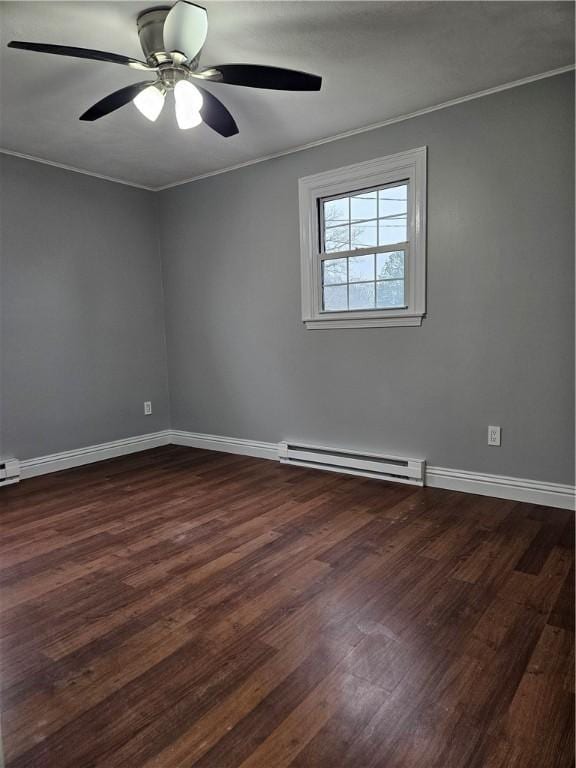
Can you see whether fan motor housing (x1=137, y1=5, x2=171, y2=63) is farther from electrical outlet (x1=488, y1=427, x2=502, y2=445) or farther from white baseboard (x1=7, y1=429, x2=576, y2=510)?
white baseboard (x1=7, y1=429, x2=576, y2=510)

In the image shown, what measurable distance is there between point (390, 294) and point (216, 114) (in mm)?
1603

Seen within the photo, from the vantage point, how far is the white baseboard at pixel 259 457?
9.36ft

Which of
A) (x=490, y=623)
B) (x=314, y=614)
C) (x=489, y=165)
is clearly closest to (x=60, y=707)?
(x=314, y=614)

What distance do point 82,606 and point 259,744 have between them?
1.02 m

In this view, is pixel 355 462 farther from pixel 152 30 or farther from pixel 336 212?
pixel 152 30

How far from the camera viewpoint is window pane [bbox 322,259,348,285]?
11.8ft

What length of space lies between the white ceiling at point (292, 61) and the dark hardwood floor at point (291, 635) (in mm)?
Result: 2422

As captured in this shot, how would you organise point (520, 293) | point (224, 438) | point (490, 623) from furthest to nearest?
point (224, 438) → point (520, 293) → point (490, 623)

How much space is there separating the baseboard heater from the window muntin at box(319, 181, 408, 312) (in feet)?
3.54

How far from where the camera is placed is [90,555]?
240 centimetres

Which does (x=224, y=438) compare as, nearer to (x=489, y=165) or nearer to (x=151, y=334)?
(x=151, y=334)

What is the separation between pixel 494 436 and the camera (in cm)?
301

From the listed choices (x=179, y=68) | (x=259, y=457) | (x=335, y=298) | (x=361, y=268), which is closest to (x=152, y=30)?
(x=179, y=68)

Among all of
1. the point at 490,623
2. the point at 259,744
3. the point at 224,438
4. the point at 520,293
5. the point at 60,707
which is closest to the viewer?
the point at 259,744
